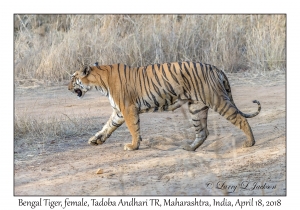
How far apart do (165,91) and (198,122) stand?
0.57 m

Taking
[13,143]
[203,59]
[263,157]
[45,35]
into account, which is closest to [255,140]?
[263,157]

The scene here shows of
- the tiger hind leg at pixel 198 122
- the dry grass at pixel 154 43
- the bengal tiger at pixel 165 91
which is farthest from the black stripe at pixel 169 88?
the dry grass at pixel 154 43

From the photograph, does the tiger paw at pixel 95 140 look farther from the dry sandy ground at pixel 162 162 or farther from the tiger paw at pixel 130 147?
the tiger paw at pixel 130 147

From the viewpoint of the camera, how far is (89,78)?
7.50 metres

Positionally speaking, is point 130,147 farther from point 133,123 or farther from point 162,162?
point 162,162

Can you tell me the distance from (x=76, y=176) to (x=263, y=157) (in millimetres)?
2096

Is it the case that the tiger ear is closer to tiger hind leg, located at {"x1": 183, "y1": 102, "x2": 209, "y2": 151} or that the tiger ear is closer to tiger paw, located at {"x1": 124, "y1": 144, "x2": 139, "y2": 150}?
tiger paw, located at {"x1": 124, "y1": 144, "x2": 139, "y2": 150}

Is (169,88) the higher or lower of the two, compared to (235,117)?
higher

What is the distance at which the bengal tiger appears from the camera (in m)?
7.19

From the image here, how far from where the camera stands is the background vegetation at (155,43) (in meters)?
11.7

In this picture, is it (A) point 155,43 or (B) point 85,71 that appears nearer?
(B) point 85,71

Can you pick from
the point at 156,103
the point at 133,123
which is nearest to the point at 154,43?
the point at 156,103

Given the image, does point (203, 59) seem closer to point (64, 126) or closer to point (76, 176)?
point (64, 126)

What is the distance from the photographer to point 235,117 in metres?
7.16
